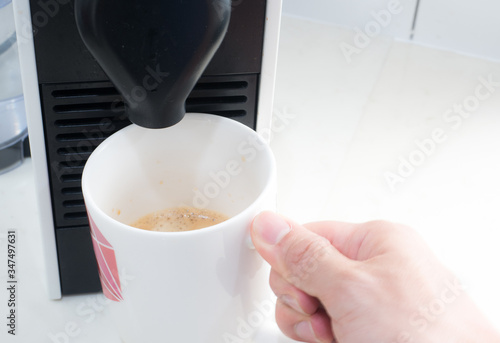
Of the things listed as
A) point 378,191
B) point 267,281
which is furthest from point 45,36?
point 378,191

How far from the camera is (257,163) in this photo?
38cm

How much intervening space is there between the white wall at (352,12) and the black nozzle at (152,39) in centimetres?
45

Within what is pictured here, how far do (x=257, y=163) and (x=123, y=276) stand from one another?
0.32 ft

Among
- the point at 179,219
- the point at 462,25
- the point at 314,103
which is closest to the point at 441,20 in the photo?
the point at 462,25

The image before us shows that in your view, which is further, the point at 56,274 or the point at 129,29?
the point at 56,274

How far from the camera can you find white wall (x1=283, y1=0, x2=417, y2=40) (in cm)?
72

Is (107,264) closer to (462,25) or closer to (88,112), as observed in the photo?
(88,112)

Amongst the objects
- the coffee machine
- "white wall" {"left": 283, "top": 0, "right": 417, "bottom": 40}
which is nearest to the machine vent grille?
the coffee machine

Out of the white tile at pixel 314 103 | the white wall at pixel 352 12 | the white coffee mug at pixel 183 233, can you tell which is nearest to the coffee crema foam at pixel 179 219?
the white coffee mug at pixel 183 233

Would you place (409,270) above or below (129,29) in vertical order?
below

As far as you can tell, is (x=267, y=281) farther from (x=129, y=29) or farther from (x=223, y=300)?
(x=129, y=29)

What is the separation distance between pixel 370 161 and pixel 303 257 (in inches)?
9.9

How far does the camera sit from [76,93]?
377 mm

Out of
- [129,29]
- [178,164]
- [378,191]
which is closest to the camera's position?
[129,29]
